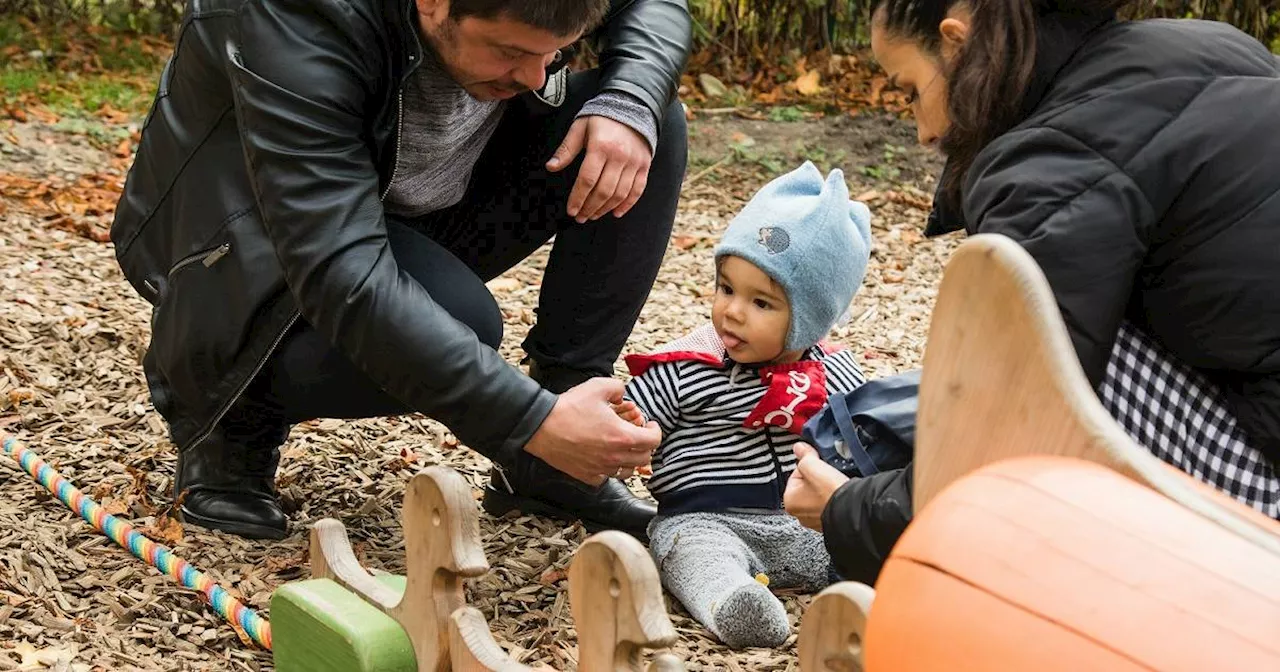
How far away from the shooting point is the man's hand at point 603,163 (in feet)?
9.18

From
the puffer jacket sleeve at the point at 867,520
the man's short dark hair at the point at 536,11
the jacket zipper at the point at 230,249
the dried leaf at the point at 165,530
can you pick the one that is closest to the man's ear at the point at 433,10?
the man's short dark hair at the point at 536,11

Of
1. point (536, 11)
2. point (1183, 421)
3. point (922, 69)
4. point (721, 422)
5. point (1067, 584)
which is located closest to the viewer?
point (1067, 584)

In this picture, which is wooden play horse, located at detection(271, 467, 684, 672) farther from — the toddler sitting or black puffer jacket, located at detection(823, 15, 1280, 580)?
the toddler sitting

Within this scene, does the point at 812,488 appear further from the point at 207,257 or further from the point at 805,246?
the point at 207,257

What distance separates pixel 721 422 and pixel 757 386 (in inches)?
4.1

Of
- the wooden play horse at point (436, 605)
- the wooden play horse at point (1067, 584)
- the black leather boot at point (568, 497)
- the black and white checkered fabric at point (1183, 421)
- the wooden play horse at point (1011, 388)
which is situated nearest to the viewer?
the wooden play horse at point (1067, 584)

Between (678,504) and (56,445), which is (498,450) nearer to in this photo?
(678,504)

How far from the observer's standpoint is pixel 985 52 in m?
2.09

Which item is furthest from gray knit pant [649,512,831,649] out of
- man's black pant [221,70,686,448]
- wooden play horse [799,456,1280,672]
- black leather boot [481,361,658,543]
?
wooden play horse [799,456,1280,672]

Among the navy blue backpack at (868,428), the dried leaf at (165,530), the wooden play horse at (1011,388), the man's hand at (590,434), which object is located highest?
the wooden play horse at (1011,388)

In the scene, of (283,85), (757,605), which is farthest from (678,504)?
(283,85)

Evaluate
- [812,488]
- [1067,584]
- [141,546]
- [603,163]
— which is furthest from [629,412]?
[1067,584]

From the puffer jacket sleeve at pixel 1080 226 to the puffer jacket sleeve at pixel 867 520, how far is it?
1.03 ft

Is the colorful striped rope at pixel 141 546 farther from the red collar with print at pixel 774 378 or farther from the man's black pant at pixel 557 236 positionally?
the red collar with print at pixel 774 378
